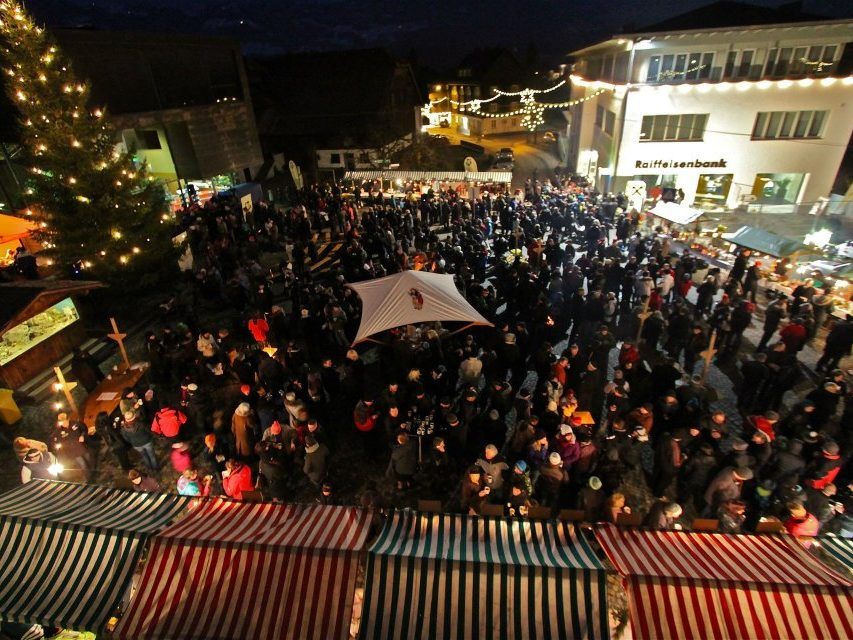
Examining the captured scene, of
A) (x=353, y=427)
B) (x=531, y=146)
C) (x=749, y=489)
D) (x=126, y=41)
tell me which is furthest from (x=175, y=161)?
(x=531, y=146)

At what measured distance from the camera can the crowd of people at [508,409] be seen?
21.9 feet

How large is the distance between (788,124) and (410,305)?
73.5ft

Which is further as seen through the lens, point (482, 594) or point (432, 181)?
point (432, 181)

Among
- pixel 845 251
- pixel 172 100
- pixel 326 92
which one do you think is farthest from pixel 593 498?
pixel 326 92

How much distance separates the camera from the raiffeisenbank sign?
22322 millimetres

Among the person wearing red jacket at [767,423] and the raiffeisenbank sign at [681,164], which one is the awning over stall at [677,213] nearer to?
the raiffeisenbank sign at [681,164]

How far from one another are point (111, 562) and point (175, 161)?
24360 mm

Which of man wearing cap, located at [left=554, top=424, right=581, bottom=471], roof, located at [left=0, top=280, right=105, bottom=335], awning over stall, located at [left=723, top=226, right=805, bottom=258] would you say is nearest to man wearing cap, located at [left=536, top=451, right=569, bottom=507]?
man wearing cap, located at [left=554, top=424, right=581, bottom=471]

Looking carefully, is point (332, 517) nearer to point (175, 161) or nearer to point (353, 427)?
point (353, 427)

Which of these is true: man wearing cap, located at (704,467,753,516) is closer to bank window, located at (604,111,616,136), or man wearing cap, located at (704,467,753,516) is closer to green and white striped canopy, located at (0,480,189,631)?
green and white striped canopy, located at (0,480,189,631)

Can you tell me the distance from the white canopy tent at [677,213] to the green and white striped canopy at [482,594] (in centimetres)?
1535

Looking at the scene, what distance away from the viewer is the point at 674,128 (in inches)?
877

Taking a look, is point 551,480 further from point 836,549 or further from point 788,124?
point 788,124

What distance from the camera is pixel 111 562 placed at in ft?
16.6
